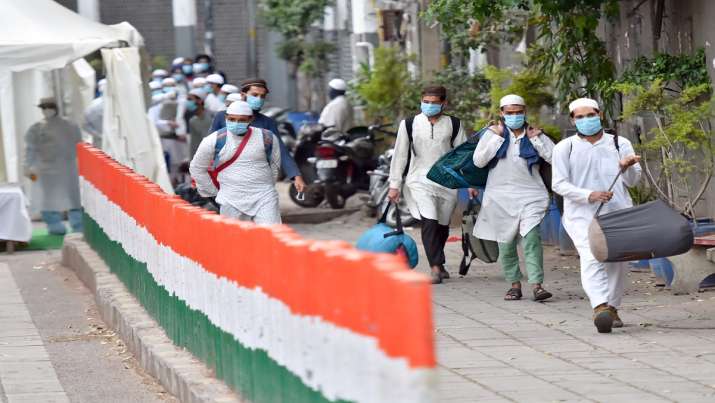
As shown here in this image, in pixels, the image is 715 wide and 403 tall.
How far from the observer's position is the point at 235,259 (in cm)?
724

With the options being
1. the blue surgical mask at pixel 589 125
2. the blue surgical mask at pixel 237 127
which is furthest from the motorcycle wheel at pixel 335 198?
the blue surgical mask at pixel 589 125

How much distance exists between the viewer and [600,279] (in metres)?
9.93

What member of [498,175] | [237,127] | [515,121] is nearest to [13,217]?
[237,127]

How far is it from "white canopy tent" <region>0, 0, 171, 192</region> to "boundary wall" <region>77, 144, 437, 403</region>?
648cm

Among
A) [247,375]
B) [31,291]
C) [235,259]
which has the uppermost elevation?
[235,259]

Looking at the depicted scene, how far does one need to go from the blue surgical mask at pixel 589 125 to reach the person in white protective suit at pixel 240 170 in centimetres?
273

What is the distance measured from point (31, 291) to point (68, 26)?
483 cm

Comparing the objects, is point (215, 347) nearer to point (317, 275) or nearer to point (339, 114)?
point (317, 275)

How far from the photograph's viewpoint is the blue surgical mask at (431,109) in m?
12.7

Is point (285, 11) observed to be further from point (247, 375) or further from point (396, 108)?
point (247, 375)

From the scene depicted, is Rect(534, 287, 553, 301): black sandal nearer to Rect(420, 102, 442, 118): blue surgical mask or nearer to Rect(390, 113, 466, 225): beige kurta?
Rect(390, 113, 466, 225): beige kurta

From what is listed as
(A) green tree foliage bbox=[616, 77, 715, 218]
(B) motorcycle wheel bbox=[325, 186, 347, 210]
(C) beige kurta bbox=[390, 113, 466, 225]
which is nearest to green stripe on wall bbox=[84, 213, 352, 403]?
(C) beige kurta bbox=[390, 113, 466, 225]

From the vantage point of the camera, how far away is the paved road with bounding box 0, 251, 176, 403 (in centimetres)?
925

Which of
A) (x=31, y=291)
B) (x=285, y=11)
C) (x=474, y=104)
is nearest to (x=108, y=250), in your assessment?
(x=31, y=291)
